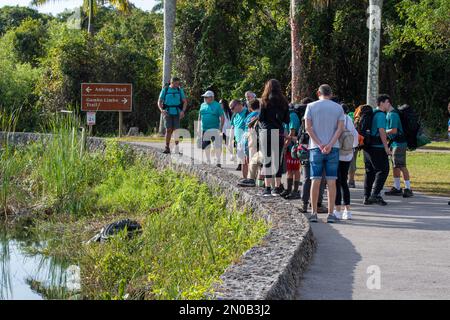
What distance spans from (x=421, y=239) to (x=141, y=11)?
5077 centimetres

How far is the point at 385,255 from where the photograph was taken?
9438 mm

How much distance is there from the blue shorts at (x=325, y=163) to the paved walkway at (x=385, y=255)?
2.23ft

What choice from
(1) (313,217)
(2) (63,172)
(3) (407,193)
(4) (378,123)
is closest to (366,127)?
(4) (378,123)

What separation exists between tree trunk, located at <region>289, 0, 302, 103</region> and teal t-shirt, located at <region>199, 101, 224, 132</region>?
1031cm

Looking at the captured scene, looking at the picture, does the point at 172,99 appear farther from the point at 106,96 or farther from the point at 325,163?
the point at 106,96

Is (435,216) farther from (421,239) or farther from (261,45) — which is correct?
(261,45)

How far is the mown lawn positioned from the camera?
16578 millimetres

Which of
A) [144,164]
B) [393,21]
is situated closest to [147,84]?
[393,21]

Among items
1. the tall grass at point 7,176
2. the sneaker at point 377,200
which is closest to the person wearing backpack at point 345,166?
the sneaker at point 377,200

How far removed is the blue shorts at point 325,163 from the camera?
11641 millimetres

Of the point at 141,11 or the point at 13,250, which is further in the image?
the point at 141,11

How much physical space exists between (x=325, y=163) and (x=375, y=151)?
2.50 m

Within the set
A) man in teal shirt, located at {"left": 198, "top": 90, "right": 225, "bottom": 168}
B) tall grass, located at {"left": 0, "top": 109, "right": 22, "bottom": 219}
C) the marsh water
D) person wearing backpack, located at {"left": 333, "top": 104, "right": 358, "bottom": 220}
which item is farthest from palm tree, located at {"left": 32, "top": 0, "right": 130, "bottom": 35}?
person wearing backpack, located at {"left": 333, "top": 104, "right": 358, "bottom": 220}

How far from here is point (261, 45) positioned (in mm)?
35906
